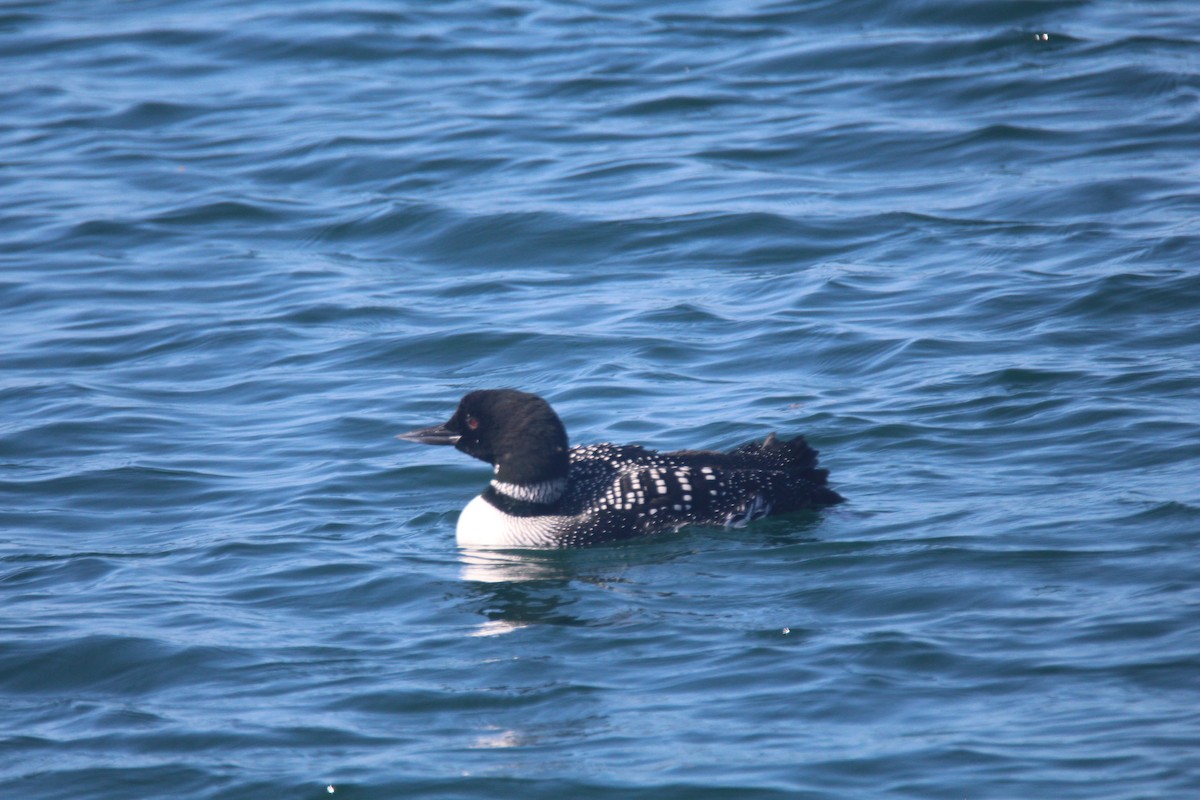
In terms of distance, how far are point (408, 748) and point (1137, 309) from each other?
205 inches

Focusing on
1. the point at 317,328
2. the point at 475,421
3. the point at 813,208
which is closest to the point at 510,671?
the point at 475,421

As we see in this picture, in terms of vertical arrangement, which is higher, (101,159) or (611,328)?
(101,159)

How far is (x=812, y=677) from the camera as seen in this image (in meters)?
5.08

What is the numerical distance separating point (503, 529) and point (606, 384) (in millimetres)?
1935

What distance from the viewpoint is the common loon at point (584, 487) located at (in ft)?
20.9

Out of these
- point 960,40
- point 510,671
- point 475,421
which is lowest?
point 510,671


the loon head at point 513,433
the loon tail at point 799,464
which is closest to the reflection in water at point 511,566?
the loon head at point 513,433

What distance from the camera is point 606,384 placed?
26.7 ft

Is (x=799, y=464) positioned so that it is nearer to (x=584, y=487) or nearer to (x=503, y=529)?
(x=584, y=487)

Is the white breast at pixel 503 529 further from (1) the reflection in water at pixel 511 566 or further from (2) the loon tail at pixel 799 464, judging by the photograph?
(2) the loon tail at pixel 799 464

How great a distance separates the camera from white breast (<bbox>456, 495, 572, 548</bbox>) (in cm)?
637

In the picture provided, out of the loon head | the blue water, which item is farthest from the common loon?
the blue water

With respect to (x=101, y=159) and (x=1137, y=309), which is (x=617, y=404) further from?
(x=101, y=159)

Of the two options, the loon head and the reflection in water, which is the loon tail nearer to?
the loon head
